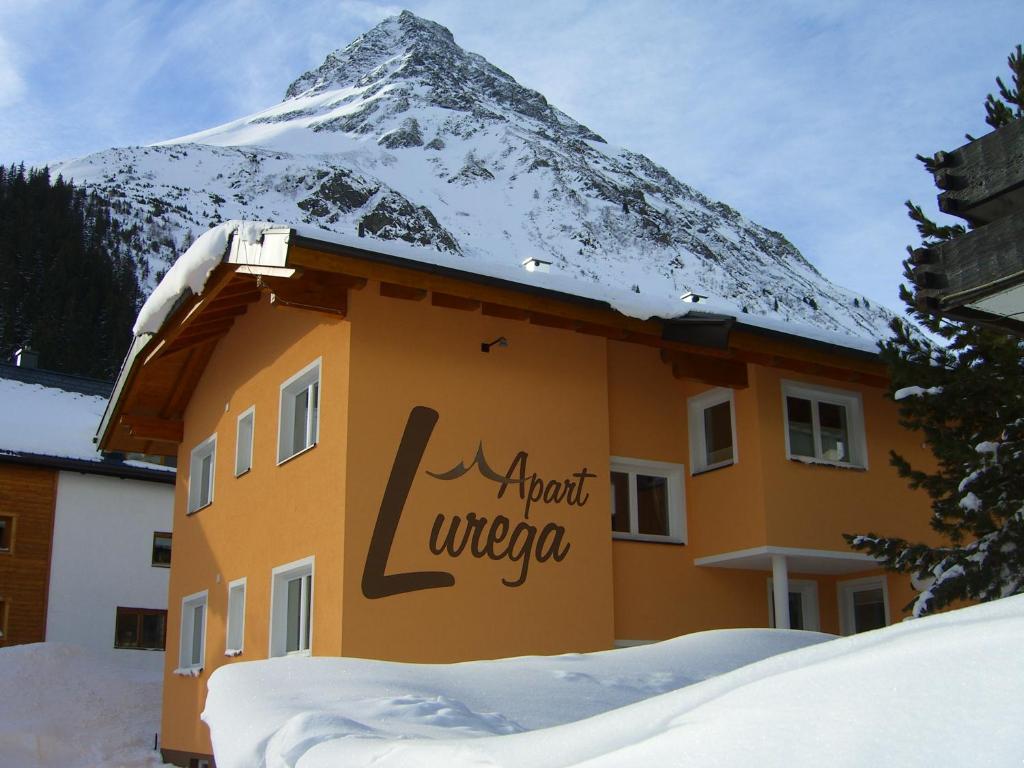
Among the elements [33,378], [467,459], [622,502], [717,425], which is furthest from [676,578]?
[33,378]

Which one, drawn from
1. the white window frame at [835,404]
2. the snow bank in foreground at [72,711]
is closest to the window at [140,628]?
the snow bank in foreground at [72,711]

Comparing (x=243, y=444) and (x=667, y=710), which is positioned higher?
(x=243, y=444)

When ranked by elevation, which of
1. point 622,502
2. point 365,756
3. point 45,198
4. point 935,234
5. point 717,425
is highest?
point 45,198

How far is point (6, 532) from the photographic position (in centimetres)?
2673

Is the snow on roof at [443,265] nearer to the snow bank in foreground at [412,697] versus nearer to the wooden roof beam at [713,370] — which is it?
the wooden roof beam at [713,370]

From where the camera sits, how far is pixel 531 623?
11.7 metres

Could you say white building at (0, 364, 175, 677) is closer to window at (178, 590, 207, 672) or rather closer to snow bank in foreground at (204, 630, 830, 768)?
window at (178, 590, 207, 672)

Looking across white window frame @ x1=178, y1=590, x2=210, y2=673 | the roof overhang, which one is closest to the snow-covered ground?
the roof overhang

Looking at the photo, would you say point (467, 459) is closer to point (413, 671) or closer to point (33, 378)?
point (413, 671)

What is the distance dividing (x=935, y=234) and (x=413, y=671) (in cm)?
760

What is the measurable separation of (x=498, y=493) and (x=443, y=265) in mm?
2520

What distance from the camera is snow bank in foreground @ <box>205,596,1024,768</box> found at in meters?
1.97

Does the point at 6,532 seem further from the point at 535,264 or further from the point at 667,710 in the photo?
the point at 667,710

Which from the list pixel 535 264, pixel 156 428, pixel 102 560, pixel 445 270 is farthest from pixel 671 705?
pixel 102 560
